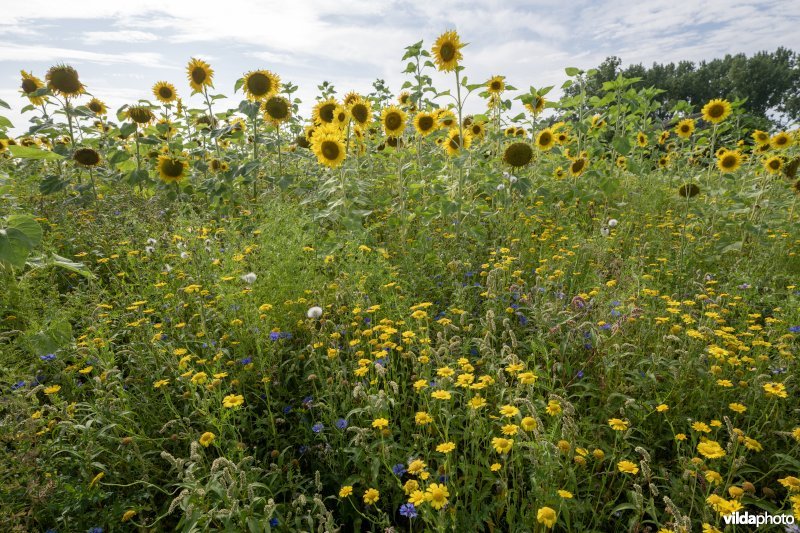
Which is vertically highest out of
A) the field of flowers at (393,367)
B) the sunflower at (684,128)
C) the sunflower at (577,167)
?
the sunflower at (684,128)

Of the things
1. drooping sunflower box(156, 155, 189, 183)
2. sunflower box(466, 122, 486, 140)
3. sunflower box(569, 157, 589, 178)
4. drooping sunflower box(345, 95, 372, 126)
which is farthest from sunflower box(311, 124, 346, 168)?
sunflower box(569, 157, 589, 178)

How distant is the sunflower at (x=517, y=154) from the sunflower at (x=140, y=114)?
4.50 m

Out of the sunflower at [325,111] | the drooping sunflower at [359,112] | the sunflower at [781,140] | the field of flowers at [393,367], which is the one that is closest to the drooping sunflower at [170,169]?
the field of flowers at [393,367]

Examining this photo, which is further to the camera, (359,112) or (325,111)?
(325,111)

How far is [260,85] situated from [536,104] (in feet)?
11.1

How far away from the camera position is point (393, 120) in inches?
185

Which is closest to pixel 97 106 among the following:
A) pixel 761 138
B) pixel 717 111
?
pixel 717 111

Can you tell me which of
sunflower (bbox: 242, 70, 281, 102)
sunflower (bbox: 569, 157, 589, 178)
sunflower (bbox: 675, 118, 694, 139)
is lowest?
sunflower (bbox: 569, 157, 589, 178)

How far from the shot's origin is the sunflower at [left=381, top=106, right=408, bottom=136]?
4.66 m

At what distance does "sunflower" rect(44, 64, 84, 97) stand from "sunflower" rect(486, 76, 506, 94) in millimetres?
4831

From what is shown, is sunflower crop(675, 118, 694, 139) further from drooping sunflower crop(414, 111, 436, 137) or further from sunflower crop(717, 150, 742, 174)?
drooping sunflower crop(414, 111, 436, 137)

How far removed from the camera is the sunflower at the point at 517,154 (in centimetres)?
443

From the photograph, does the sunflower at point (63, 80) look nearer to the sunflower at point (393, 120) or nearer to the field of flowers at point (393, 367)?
the field of flowers at point (393, 367)

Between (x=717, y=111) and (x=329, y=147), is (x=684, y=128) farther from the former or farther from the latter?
(x=329, y=147)
